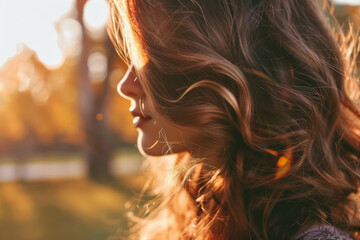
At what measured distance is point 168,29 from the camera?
1.67 m

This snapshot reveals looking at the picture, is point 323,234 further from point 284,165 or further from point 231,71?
point 231,71

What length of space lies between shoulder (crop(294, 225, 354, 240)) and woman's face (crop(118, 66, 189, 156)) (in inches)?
23.9

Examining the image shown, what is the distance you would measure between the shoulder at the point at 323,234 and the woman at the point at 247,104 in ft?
0.17

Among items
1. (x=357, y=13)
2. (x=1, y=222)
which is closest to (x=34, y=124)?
(x=1, y=222)

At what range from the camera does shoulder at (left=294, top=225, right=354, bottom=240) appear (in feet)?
4.82

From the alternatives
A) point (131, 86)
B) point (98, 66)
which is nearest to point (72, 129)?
point (98, 66)

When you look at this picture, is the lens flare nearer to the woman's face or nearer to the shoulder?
the shoulder

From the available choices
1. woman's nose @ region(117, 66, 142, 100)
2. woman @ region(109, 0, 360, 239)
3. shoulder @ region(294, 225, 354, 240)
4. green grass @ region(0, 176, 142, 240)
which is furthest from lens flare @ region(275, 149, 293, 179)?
green grass @ region(0, 176, 142, 240)

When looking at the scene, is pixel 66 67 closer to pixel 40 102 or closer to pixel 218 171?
pixel 40 102

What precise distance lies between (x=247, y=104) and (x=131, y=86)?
0.53 meters

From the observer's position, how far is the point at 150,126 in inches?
69.6

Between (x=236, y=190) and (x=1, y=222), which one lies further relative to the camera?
(x=1, y=222)

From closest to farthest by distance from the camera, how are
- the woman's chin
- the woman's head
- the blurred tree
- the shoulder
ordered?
the shoulder < the woman's head < the woman's chin < the blurred tree

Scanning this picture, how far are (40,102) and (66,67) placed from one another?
1.85m
